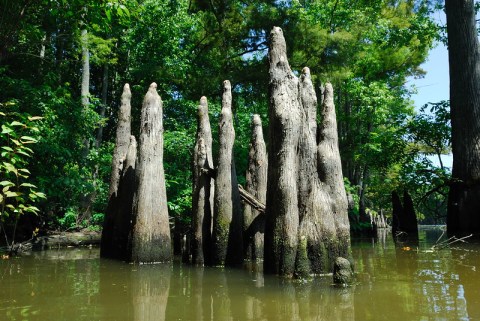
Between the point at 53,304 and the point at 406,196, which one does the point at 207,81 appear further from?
the point at 53,304

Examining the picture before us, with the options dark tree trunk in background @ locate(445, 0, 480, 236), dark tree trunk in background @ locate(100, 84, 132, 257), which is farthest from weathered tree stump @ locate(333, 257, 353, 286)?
dark tree trunk in background @ locate(445, 0, 480, 236)

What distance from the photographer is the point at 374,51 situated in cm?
2381

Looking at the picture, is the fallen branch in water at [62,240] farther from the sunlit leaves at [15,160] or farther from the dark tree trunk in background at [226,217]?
the dark tree trunk in background at [226,217]

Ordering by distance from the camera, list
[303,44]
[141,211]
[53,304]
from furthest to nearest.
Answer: [303,44] → [141,211] → [53,304]

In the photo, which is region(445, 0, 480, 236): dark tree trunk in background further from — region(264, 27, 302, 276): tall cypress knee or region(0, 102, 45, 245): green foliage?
region(0, 102, 45, 245): green foliage

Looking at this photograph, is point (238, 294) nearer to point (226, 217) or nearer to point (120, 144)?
point (226, 217)

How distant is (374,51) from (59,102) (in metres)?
16.4

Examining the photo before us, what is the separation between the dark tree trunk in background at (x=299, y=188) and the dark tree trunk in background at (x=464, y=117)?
5855 mm

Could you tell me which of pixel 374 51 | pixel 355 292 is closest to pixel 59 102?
pixel 355 292

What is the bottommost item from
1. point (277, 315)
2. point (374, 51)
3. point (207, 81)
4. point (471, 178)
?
point (277, 315)

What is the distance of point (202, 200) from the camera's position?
904cm

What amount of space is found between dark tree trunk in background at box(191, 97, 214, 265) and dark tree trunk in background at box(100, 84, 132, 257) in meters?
2.31

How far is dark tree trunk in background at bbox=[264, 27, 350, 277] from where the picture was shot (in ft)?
21.6

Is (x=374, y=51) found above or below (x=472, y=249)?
above
